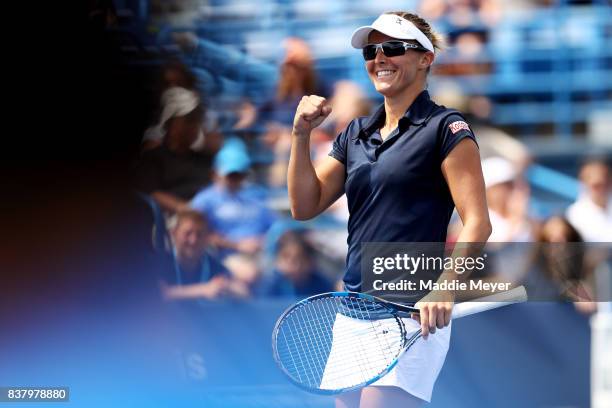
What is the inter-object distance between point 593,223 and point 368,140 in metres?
1.80

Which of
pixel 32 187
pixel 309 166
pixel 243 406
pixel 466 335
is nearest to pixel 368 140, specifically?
pixel 309 166

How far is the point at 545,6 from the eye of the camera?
4207mm

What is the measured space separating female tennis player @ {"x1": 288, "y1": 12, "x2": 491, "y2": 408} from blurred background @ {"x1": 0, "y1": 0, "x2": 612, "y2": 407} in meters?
1.54

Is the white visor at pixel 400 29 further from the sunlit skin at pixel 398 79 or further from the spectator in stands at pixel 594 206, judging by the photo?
the spectator in stands at pixel 594 206

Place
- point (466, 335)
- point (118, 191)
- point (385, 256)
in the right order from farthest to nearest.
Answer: point (118, 191), point (466, 335), point (385, 256)

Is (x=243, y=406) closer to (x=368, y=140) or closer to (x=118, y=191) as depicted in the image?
(x=118, y=191)

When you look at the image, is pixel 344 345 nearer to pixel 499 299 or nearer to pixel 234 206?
pixel 499 299

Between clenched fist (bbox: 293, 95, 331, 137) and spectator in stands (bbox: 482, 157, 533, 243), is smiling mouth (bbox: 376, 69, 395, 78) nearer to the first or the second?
clenched fist (bbox: 293, 95, 331, 137)

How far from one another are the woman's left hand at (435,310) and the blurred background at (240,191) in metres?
1.65

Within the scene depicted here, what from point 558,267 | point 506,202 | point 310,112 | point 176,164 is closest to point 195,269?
point 176,164

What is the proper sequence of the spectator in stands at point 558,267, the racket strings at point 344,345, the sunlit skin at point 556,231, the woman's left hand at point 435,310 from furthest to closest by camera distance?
the sunlit skin at point 556,231 → the spectator in stands at point 558,267 → the racket strings at point 344,345 → the woman's left hand at point 435,310

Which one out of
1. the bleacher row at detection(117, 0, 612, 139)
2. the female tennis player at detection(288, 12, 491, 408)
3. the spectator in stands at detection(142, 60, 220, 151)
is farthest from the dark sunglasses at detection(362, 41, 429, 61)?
the spectator in stands at detection(142, 60, 220, 151)

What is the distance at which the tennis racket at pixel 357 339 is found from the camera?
7.39 ft

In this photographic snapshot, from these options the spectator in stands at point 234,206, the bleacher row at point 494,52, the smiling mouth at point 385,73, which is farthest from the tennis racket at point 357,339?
the bleacher row at point 494,52
